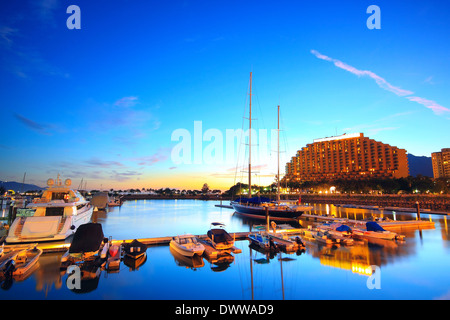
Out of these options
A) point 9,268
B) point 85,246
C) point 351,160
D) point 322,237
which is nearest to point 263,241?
point 322,237

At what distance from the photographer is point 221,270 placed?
1847cm

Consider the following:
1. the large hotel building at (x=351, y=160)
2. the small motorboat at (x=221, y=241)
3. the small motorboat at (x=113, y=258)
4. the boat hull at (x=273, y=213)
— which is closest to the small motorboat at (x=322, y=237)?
the small motorboat at (x=221, y=241)

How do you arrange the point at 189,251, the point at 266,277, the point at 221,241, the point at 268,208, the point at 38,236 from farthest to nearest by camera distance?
1. the point at 268,208
2. the point at 221,241
3. the point at 38,236
4. the point at 189,251
5. the point at 266,277

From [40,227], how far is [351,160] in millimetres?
181721

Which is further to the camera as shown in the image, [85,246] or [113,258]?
[113,258]

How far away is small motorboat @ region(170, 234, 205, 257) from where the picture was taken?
20.7 metres

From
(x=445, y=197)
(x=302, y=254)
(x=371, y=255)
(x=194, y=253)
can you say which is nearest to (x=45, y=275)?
(x=194, y=253)

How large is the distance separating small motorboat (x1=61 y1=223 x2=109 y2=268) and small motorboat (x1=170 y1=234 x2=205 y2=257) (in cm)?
616

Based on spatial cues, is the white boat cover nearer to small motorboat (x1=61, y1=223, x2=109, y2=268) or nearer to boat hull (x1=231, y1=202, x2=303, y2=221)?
small motorboat (x1=61, y1=223, x2=109, y2=268)

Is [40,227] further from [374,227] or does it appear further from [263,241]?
[374,227]

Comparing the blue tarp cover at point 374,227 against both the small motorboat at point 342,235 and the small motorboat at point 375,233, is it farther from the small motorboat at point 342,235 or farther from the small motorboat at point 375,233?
the small motorboat at point 342,235

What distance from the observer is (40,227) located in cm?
2262
